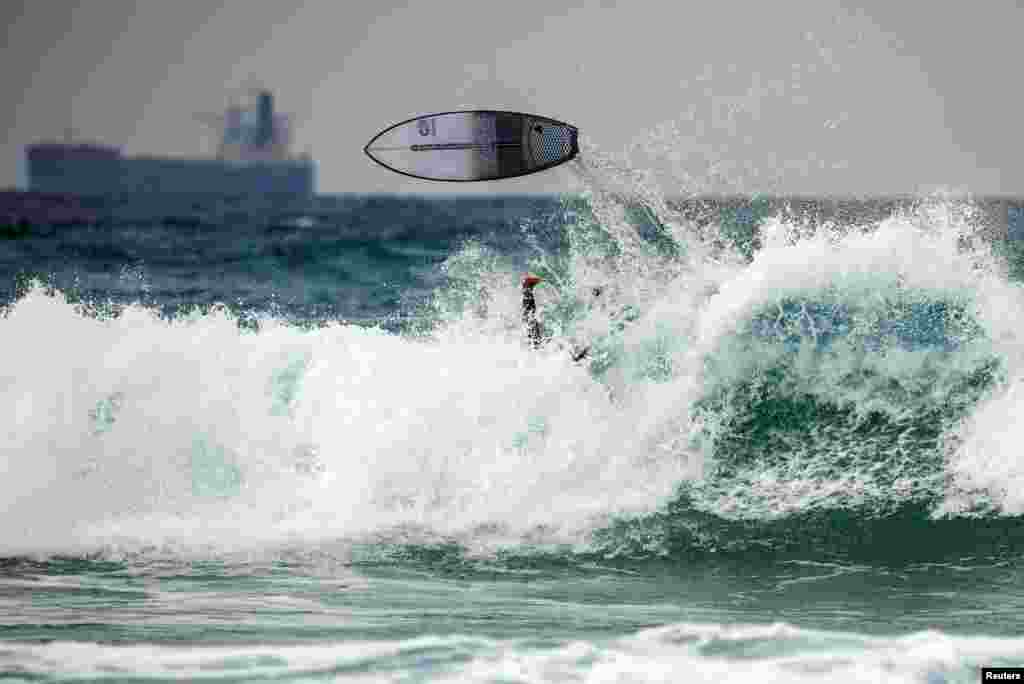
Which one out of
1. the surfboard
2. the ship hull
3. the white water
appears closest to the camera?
the white water

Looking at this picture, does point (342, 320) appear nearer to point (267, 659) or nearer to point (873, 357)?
point (873, 357)

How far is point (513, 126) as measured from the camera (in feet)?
43.3

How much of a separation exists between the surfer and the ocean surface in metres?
0.18

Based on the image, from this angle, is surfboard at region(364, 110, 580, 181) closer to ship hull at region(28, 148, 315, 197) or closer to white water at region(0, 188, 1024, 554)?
white water at region(0, 188, 1024, 554)

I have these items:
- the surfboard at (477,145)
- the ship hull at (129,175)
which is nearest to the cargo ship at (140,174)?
the ship hull at (129,175)

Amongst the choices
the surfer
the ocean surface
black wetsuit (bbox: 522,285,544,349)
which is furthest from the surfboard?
black wetsuit (bbox: 522,285,544,349)

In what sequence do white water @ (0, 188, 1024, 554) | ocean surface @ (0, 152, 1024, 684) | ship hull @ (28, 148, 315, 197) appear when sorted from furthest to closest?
ship hull @ (28, 148, 315, 197) → white water @ (0, 188, 1024, 554) → ocean surface @ (0, 152, 1024, 684)

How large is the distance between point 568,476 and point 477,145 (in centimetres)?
407

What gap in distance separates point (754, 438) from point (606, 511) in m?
2.35

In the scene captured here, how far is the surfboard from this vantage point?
13.2 metres

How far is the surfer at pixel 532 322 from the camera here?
12.1 meters

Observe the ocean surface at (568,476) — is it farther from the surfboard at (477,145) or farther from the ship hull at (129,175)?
the ship hull at (129,175)

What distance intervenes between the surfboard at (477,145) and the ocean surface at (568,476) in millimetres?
822

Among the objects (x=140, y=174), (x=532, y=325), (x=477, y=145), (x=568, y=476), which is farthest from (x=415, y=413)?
(x=140, y=174)
